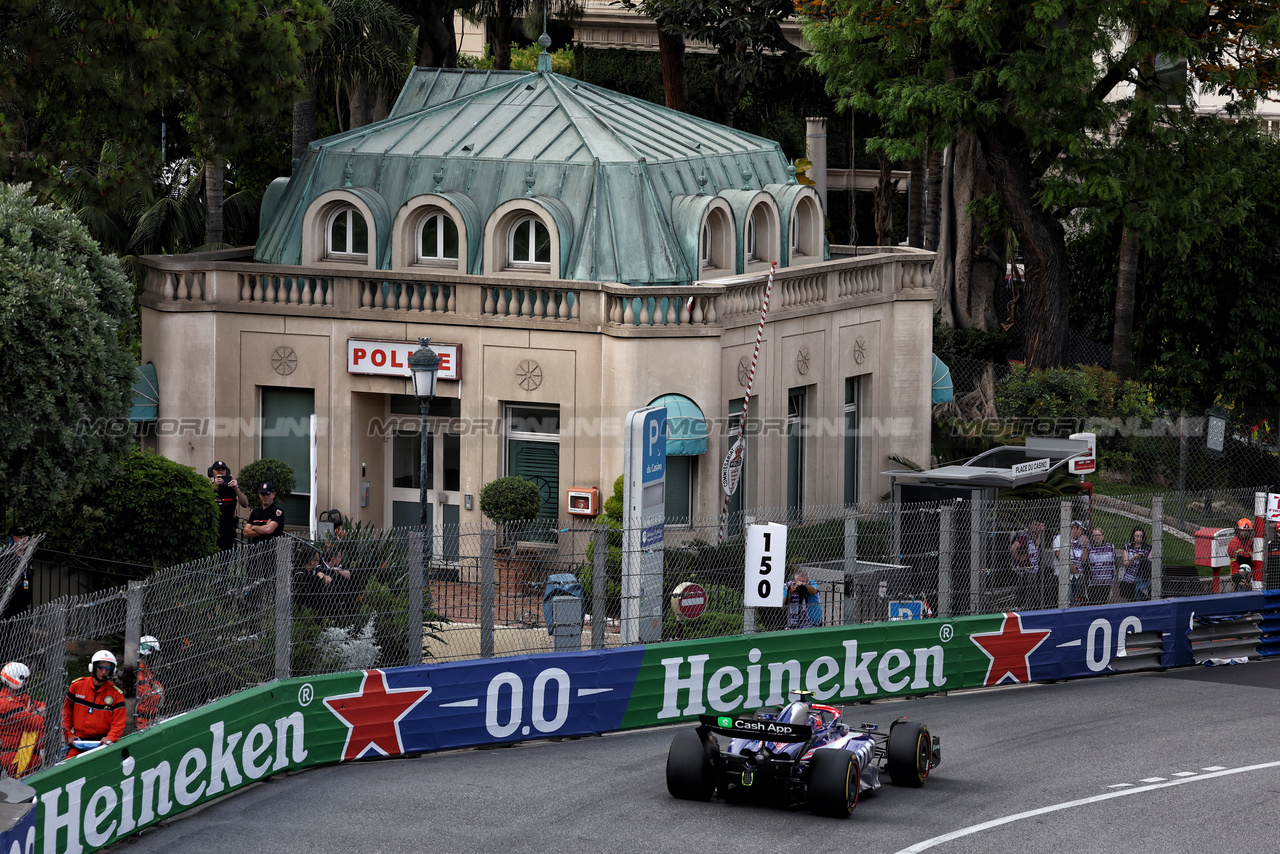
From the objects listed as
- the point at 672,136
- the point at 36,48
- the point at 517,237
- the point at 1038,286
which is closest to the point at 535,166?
the point at 517,237

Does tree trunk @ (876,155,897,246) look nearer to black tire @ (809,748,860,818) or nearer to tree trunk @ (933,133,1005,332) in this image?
tree trunk @ (933,133,1005,332)

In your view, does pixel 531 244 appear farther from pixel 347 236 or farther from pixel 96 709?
pixel 96 709

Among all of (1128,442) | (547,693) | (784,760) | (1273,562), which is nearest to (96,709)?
(547,693)

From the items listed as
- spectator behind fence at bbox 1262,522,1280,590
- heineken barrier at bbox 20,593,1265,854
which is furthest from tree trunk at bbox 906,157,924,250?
heineken barrier at bbox 20,593,1265,854

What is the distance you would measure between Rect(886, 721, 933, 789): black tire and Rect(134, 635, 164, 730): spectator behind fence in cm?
674

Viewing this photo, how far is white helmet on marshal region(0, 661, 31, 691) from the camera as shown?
13.5 m

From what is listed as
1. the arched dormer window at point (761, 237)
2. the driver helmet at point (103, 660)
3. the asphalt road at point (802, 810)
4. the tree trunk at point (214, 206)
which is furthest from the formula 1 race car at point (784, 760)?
the tree trunk at point (214, 206)

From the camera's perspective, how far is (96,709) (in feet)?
49.4

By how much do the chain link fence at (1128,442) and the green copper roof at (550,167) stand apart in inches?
287

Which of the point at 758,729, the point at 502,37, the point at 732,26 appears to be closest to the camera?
the point at 758,729

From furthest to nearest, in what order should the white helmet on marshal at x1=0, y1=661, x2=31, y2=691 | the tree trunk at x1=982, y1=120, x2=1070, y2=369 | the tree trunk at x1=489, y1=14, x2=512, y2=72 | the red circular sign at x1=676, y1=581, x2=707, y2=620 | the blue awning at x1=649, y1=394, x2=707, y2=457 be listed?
Answer: the tree trunk at x1=489, y1=14, x2=512, y2=72, the tree trunk at x1=982, y1=120, x2=1070, y2=369, the blue awning at x1=649, y1=394, x2=707, y2=457, the red circular sign at x1=676, y1=581, x2=707, y2=620, the white helmet on marshal at x1=0, y1=661, x2=31, y2=691

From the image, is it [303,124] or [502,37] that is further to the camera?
[502,37]

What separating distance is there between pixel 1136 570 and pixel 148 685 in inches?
525

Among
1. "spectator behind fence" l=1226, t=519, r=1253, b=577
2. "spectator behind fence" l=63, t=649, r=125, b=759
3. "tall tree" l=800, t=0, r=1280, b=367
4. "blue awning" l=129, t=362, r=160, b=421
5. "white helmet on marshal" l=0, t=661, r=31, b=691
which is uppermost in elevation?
"tall tree" l=800, t=0, r=1280, b=367
